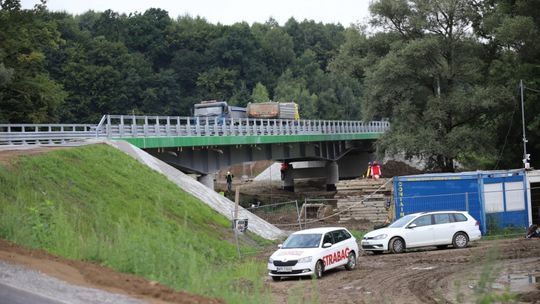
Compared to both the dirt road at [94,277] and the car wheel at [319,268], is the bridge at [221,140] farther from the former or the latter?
the dirt road at [94,277]

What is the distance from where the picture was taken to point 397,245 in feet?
89.6

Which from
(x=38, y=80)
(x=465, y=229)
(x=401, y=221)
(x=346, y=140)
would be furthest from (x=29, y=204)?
(x=346, y=140)

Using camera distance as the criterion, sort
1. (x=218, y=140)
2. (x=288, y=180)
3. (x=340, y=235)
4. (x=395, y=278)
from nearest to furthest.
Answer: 1. (x=395, y=278)
2. (x=340, y=235)
3. (x=218, y=140)
4. (x=288, y=180)

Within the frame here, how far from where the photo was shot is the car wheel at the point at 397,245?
89.4ft

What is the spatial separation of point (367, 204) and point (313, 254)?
807 inches

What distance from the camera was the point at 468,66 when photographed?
175ft

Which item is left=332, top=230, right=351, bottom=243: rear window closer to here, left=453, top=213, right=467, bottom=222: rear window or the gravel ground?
left=453, top=213, right=467, bottom=222: rear window

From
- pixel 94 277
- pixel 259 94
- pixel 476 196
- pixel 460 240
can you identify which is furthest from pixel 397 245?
pixel 259 94

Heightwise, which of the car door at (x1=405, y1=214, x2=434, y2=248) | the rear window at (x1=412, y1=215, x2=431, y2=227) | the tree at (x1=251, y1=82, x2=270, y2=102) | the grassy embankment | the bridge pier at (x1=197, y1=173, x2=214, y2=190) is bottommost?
the car door at (x1=405, y1=214, x2=434, y2=248)

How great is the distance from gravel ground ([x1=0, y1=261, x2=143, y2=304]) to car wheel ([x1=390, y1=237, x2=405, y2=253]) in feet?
56.0

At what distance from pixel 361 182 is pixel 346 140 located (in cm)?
3625

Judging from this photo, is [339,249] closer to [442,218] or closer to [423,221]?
[423,221]

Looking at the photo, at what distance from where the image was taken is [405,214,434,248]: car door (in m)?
27.4

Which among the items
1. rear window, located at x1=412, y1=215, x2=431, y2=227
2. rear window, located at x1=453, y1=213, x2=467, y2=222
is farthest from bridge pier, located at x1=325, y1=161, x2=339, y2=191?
rear window, located at x1=412, y1=215, x2=431, y2=227
